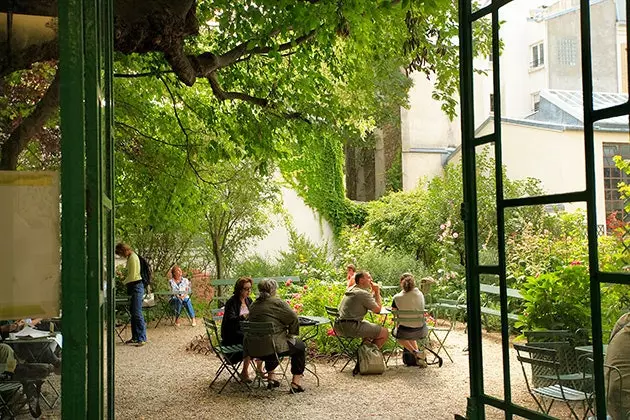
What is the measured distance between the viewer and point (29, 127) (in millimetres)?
2670

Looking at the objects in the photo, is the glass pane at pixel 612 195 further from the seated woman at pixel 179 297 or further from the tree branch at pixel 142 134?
the seated woman at pixel 179 297

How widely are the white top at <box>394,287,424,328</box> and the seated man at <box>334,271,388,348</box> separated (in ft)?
1.07

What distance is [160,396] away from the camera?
879 centimetres

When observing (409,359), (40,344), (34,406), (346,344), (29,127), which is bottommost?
(409,359)

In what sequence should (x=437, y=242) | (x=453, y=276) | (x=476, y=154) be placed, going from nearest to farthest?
(x=476, y=154)
(x=453, y=276)
(x=437, y=242)

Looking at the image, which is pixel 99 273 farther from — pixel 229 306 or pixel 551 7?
pixel 229 306

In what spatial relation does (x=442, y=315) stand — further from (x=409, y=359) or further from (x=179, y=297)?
(x=179, y=297)

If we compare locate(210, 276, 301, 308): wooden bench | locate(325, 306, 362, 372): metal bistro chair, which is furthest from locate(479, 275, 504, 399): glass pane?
locate(210, 276, 301, 308): wooden bench

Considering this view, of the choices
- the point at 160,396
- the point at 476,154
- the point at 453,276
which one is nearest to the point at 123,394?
the point at 160,396

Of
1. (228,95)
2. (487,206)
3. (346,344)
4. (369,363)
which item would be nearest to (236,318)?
(369,363)

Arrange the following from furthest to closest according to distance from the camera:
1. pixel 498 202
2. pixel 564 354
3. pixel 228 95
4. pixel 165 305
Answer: pixel 165 305
pixel 228 95
pixel 564 354
pixel 498 202

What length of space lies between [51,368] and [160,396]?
640 centimetres

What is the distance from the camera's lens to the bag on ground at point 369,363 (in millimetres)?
9578

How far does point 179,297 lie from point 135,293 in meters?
2.73
